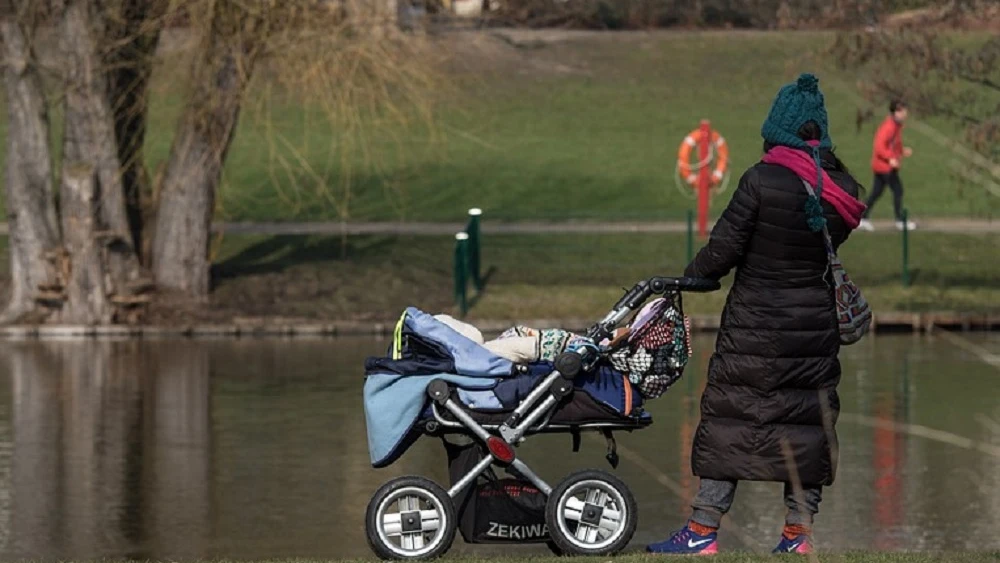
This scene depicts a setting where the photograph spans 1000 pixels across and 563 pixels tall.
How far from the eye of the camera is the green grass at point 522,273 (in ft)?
75.6

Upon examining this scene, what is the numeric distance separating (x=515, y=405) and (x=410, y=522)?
25.1 inches

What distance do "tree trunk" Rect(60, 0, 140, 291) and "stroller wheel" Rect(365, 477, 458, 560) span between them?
13.4 meters

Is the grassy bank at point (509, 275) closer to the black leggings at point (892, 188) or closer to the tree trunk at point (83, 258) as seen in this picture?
the tree trunk at point (83, 258)

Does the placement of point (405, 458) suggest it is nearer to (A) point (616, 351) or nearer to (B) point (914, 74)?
(A) point (616, 351)

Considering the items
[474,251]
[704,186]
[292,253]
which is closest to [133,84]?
[474,251]

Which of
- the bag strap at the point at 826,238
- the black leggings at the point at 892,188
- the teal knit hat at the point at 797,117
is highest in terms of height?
the black leggings at the point at 892,188

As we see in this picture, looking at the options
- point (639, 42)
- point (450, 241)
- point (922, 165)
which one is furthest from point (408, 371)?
point (639, 42)

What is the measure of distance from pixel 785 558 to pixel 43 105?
15483mm

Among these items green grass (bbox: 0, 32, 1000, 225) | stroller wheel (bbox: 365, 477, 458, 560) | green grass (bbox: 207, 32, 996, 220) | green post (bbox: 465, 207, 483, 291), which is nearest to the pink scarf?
stroller wheel (bbox: 365, 477, 458, 560)

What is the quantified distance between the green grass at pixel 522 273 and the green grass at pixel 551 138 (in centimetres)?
78

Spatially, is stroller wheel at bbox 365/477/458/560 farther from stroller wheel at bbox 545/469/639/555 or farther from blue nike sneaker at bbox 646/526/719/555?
blue nike sneaker at bbox 646/526/719/555

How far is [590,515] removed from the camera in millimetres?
8711

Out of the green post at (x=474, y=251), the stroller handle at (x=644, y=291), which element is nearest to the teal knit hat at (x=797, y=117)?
the stroller handle at (x=644, y=291)

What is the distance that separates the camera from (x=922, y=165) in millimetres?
38406
